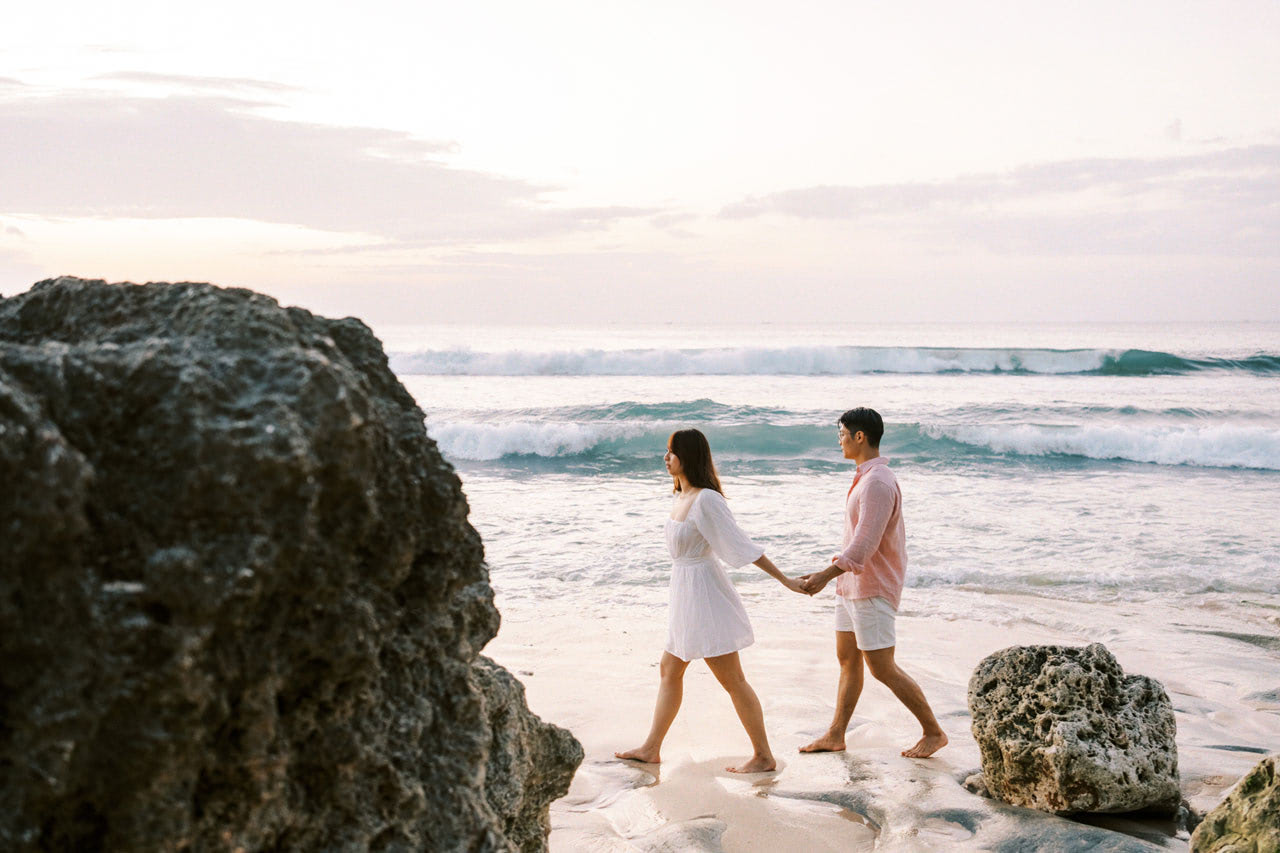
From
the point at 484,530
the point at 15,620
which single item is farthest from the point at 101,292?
the point at 484,530

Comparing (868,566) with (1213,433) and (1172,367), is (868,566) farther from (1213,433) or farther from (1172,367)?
(1172,367)

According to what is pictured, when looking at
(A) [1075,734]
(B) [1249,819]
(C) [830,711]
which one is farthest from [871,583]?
(B) [1249,819]

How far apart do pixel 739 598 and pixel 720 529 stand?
0.45 m

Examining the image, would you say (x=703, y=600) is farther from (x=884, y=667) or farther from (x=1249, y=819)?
(x=1249, y=819)

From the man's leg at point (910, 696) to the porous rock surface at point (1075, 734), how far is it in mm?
548

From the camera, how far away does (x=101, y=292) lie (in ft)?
6.99

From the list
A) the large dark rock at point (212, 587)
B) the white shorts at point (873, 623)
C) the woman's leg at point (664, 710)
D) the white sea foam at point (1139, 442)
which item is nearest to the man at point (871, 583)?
the white shorts at point (873, 623)

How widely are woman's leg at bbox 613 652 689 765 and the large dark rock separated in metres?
3.32

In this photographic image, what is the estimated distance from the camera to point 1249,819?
3488 mm

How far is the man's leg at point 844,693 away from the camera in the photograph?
5562 mm

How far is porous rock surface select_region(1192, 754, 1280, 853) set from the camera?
11.1 feet

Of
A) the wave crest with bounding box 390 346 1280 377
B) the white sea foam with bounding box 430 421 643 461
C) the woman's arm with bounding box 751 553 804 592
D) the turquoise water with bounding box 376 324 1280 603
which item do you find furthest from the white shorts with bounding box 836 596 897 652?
the wave crest with bounding box 390 346 1280 377

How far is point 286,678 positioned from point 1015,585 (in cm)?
881

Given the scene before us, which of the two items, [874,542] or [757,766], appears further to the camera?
[874,542]
